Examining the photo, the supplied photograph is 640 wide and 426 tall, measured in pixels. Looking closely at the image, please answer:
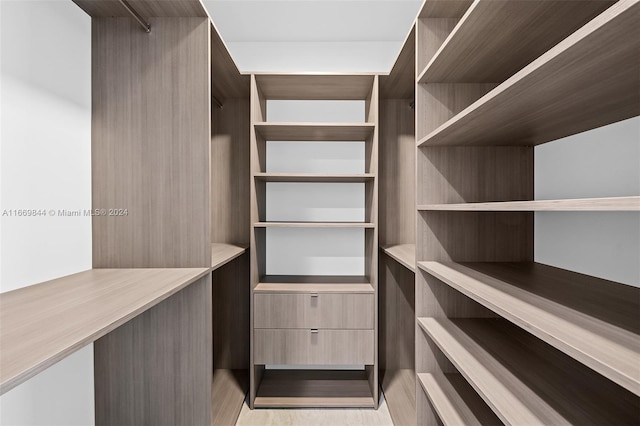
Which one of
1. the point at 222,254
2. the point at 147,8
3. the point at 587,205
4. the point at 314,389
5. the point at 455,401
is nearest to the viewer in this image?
the point at 587,205

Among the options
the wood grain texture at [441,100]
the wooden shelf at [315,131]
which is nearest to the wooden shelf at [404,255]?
the wood grain texture at [441,100]

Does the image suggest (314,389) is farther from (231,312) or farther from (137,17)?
(137,17)

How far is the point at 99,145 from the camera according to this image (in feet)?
5.20

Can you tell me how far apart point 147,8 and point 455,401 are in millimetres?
1958

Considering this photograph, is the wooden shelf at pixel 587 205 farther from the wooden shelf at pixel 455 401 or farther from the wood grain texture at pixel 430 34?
the wood grain texture at pixel 430 34

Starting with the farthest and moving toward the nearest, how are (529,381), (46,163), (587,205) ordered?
(46,163) < (529,381) < (587,205)

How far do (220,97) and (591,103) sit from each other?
7.01 feet

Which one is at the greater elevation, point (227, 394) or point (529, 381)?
point (529, 381)

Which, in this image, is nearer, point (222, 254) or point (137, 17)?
→ point (137, 17)

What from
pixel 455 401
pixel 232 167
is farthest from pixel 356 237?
pixel 455 401

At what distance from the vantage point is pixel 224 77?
85.6 inches

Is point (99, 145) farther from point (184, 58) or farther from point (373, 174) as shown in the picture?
point (373, 174)

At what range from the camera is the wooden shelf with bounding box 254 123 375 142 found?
2.19 metres

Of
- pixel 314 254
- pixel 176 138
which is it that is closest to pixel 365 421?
pixel 314 254
